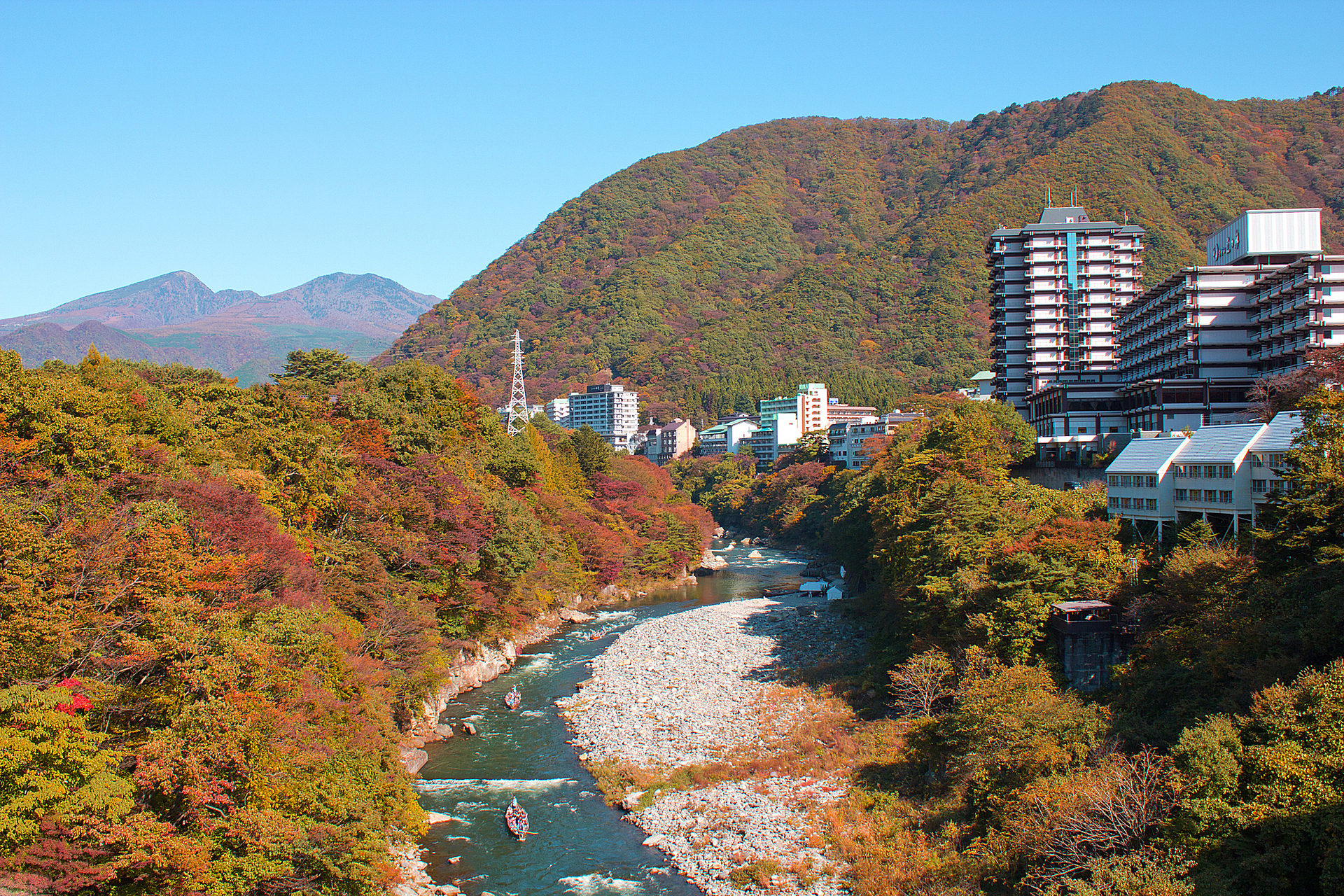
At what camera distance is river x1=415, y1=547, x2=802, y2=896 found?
17.7 meters

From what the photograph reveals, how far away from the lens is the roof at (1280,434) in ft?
65.6

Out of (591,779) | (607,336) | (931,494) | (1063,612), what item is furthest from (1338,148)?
(591,779)

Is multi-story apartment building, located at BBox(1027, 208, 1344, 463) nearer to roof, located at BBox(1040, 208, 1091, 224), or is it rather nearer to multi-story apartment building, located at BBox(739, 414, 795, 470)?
roof, located at BBox(1040, 208, 1091, 224)

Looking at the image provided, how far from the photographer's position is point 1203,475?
2256 centimetres

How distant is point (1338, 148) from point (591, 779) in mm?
164144

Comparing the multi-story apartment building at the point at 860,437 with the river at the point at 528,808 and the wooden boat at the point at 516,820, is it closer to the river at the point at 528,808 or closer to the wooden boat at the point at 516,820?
the river at the point at 528,808

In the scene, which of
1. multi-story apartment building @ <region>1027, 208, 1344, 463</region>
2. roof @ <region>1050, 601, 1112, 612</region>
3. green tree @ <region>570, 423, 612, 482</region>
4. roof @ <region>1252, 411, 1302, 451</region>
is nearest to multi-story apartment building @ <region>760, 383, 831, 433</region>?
green tree @ <region>570, 423, 612, 482</region>

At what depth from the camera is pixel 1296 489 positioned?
1802cm

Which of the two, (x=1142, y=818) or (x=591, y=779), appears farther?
(x=591, y=779)

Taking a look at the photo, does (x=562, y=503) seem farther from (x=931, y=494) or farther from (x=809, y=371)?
(x=809, y=371)

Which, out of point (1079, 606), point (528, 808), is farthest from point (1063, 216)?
point (528, 808)

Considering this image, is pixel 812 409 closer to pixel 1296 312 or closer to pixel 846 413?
pixel 846 413

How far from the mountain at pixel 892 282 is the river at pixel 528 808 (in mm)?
81935

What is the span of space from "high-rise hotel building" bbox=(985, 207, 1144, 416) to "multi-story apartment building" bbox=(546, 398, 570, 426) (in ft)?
270
